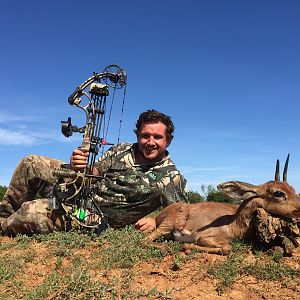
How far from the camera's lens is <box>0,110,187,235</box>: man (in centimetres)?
745

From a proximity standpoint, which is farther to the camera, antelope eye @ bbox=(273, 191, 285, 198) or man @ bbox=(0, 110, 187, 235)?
man @ bbox=(0, 110, 187, 235)

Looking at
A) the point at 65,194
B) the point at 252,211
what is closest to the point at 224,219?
the point at 252,211

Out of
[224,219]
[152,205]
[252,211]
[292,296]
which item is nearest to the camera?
[292,296]

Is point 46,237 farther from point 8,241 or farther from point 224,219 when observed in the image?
point 224,219

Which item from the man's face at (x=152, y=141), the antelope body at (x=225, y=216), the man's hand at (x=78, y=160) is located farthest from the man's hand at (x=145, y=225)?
the man's hand at (x=78, y=160)

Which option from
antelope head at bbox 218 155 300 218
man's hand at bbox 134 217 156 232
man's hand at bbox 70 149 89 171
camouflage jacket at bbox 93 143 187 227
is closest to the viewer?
antelope head at bbox 218 155 300 218

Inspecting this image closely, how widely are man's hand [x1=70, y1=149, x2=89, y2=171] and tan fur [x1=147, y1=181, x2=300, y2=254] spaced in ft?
5.37

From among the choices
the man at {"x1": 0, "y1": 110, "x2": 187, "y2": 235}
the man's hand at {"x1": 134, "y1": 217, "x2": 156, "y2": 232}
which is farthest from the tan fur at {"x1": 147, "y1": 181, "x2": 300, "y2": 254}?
the man at {"x1": 0, "y1": 110, "x2": 187, "y2": 235}

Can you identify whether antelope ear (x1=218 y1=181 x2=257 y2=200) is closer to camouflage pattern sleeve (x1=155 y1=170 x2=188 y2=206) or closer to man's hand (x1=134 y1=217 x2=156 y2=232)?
camouflage pattern sleeve (x1=155 y1=170 x2=188 y2=206)

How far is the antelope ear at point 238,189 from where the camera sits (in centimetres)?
661

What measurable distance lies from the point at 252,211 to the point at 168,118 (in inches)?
112

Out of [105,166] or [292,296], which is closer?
[292,296]

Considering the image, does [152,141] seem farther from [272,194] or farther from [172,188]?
[272,194]

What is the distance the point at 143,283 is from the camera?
506cm
